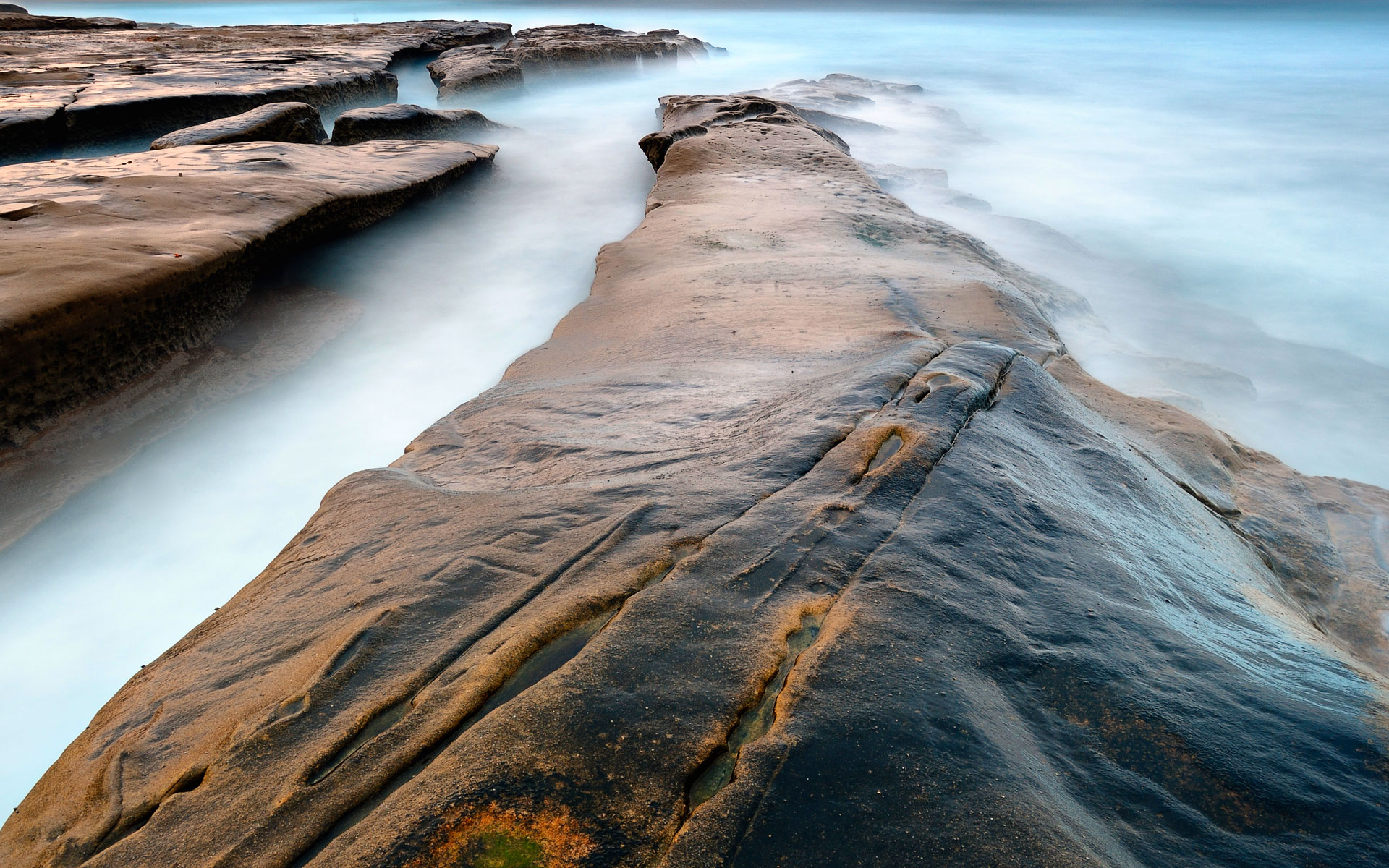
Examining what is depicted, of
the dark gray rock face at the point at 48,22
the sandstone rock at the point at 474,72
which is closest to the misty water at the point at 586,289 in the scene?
the sandstone rock at the point at 474,72

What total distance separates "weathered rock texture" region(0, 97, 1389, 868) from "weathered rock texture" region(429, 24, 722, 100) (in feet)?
36.0

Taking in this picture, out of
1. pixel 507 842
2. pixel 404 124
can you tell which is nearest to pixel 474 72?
pixel 404 124

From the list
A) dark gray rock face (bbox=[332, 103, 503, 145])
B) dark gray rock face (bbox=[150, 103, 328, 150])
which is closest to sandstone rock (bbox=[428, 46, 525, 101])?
dark gray rock face (bbox=[332, 103, 503, 145])

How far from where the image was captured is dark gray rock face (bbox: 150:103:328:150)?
6.52 metres

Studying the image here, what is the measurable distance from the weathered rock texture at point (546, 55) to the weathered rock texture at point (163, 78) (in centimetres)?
102

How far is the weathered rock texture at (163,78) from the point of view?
273 inches

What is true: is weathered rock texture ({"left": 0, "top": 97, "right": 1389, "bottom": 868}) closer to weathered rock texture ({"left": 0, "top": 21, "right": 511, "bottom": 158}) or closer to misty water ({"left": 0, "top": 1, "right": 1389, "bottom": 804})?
misty water ({"left": 0, "top": 1, "right": 1389, "bottom": 804})

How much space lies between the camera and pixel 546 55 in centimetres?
1437

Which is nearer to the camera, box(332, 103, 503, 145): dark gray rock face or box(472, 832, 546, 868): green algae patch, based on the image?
box(472, 832, 546, 868): green algae patch

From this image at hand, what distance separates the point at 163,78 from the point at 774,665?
1020cm

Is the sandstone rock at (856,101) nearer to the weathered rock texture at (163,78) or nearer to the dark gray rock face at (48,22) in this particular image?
the weathered rock texture at (163,78)

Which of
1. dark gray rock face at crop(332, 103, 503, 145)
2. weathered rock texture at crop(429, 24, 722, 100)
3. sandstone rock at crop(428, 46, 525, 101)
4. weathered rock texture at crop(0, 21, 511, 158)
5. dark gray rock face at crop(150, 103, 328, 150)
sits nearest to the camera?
dark gray rock face at crop(150, 103, 328, 150)

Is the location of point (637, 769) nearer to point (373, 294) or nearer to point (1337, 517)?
point (1337, 517)

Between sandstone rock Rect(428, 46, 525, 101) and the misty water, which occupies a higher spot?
sandstone rock Rect(428, 46, 525, 101)
